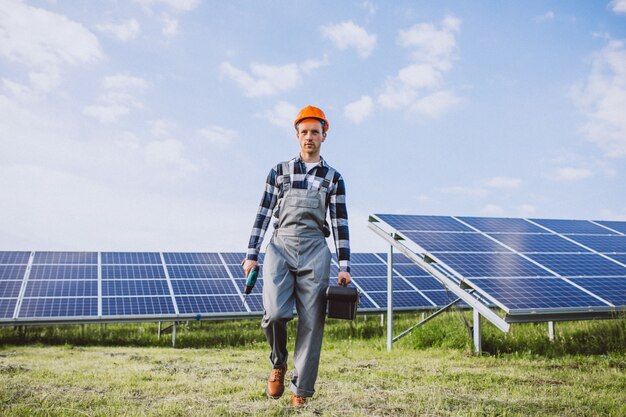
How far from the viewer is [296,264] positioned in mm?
4117

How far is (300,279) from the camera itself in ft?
13.6

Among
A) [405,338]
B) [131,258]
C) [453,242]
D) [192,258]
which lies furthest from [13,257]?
[453,242]

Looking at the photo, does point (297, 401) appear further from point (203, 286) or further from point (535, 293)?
point (203, 286)

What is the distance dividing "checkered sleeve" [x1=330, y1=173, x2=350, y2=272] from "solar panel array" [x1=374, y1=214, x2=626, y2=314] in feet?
11.3

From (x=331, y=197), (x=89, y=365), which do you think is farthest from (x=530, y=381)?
(x=89, y=365)

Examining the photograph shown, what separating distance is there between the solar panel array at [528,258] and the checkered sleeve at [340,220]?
3455 mm

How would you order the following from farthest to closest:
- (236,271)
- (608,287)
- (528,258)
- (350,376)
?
(236,271) → (528,258) → (608,287) → (350,376)

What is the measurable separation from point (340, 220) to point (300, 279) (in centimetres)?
59

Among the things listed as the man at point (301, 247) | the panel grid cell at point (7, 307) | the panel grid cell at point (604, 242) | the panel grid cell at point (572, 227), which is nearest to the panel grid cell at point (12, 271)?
the panel grid cell at point (7, 307)

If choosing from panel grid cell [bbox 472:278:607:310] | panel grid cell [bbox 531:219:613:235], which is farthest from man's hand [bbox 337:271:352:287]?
panel grid cell [bbox 531:219:613:235]

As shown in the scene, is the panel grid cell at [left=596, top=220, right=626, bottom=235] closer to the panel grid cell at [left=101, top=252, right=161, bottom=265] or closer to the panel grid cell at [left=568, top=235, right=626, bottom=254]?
the panel grid cell at [left=568, top=235, right=626, bottom=254]

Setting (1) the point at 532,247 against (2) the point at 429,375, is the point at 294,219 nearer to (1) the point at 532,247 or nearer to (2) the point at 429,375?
(2) the point at 429,375

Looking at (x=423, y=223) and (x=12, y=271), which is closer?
(x=423, y=223)

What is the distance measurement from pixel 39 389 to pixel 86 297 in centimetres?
645
